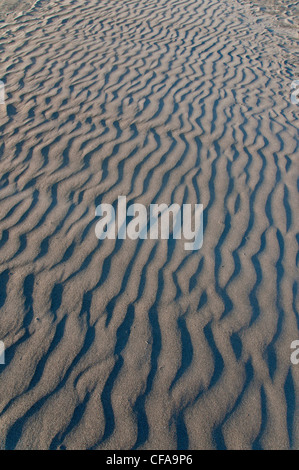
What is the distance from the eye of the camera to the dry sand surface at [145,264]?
2.40m

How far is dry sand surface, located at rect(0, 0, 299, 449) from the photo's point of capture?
2.40m

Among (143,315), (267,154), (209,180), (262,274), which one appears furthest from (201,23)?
(143,315)

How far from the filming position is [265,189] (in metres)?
4.20

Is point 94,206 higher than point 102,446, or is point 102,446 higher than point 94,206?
point 94,206

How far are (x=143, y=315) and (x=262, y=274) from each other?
1.17m

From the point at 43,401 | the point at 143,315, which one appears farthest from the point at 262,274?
the point at 43,401

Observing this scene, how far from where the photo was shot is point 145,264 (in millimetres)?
3264

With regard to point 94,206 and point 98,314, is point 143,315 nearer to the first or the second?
point 98,314

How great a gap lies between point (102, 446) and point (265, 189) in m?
3.11

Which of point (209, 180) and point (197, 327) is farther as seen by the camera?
point (209, 180)
